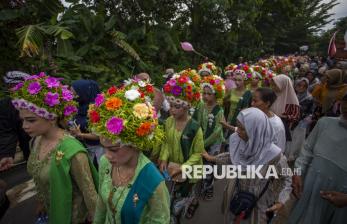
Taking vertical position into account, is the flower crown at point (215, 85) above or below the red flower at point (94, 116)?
below

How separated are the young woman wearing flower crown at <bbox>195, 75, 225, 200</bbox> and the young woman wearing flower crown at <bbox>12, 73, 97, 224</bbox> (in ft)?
9.24

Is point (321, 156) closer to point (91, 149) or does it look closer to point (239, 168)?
point (239, 168)

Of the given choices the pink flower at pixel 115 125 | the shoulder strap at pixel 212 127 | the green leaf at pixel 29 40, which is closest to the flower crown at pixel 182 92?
the shoulder strap at pixel 212 127

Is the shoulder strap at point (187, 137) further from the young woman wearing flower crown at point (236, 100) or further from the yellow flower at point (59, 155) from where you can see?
the young woman wearing flower crown at point (236, 100)

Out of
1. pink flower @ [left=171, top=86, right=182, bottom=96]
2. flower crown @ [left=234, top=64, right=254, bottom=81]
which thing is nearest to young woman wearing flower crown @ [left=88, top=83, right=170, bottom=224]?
pink flower @ [left=171, top=86, right=182, bottom=96]

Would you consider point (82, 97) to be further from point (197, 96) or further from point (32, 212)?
point (32, 212)

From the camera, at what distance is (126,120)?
7.32ft

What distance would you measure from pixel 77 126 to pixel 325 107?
4665 millimetres

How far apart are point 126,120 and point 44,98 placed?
107 cm

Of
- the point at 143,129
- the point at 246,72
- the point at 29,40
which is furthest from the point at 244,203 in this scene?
the point at 29,40

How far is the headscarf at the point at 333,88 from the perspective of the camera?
5824 mm

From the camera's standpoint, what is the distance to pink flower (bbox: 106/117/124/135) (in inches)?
86.3

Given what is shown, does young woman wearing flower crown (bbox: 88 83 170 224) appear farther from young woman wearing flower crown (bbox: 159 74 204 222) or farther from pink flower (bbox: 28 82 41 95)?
young woman wearing flower crown (bbox: 159 74 204 222)

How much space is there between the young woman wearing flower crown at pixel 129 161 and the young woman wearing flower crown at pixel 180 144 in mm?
1711
